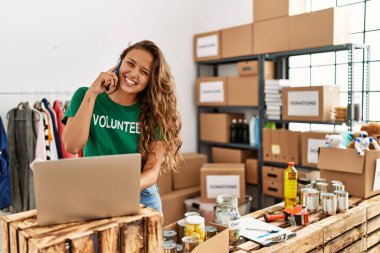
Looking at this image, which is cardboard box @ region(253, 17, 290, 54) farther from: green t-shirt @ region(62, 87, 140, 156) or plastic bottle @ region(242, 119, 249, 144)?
green t-shirt @ region(62, 87, 140, 156)

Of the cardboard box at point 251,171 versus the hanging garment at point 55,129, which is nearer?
the hanging garment at point 55,129

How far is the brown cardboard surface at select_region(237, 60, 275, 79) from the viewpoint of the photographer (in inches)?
142

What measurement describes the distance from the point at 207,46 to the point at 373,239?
264 centimetres

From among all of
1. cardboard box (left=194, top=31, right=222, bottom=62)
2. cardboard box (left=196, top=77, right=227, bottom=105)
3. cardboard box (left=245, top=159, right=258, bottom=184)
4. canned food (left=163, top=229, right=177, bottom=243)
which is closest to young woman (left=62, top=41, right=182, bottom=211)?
canned food (left=163, top=229, right=177, bottom=243)

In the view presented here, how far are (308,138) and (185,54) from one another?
1735 millimetres

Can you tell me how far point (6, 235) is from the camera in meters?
1.11

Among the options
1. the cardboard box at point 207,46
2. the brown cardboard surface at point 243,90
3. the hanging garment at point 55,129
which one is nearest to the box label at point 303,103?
the brown cardboard surface at point 243,90

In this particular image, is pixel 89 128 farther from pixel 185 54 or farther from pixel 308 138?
pixel 185 54

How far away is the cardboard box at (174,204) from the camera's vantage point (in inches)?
137

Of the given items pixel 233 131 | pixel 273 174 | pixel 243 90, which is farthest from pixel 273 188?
pixel 243 90

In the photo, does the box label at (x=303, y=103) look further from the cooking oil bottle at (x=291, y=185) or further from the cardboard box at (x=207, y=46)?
the cooking oil bottle at (x=291, y=185)

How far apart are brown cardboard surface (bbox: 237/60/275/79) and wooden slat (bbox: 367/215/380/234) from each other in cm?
185

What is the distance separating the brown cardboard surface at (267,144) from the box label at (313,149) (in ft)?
1.38

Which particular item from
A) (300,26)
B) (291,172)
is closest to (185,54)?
(300,26)
